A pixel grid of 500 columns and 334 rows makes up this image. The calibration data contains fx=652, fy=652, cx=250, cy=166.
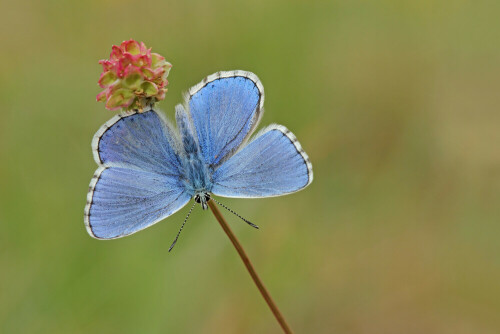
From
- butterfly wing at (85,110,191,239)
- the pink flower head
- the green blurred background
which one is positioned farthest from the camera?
the green blurred background

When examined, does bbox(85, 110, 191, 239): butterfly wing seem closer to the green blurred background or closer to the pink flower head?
the pink flower head

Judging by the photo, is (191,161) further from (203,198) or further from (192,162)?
(203,198)

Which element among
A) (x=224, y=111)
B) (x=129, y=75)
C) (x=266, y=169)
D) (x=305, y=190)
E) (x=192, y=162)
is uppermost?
(x=129, y=75)

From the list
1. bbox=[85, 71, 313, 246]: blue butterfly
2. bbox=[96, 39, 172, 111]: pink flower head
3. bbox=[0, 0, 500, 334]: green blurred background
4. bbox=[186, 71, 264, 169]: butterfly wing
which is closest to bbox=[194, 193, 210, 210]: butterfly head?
bbox=[85, 71, 313, 246]: blue butterfly

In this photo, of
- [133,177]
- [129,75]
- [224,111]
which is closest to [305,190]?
[224,111]

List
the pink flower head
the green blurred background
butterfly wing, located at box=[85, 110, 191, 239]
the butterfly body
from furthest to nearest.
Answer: the green blurred background → the butterfly body → butterfly wing, located at box=[85, 110, 191, 239] → the pink flower head

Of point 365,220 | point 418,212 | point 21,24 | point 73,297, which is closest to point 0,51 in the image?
point 21,24

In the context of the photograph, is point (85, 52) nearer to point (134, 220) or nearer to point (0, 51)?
point (0, 51)

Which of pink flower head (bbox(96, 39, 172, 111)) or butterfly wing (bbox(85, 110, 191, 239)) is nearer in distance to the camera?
pink flower head (bbox(96, 39, 172, 111))
